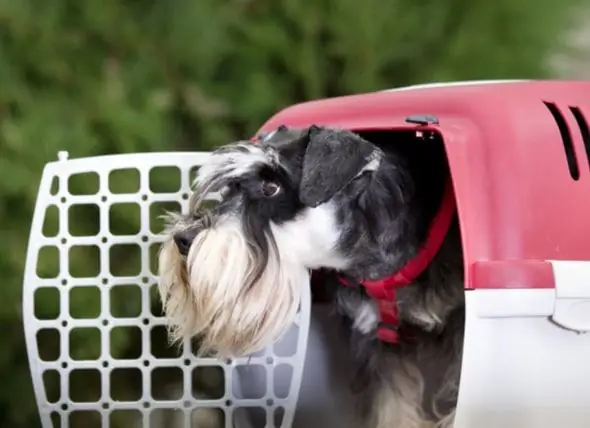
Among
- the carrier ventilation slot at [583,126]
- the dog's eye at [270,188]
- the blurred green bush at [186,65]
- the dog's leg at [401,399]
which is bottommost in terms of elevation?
the dog's leg at [401,399]

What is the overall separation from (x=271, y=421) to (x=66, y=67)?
616mm

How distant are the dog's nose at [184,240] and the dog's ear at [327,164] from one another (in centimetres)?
14

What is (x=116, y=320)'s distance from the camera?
121 cm

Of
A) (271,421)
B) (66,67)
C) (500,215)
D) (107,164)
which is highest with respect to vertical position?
(66,67)

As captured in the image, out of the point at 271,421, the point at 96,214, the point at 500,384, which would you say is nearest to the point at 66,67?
Answer: the point at 96,214

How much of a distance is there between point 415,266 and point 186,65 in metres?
0.49

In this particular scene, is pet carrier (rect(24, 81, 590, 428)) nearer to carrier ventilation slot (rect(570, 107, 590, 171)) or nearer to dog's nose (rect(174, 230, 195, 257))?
carrier ventilation slot (rect(570, 107, 590, 171))

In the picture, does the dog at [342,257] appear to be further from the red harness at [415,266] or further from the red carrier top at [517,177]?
the red carrier top at [517,177]

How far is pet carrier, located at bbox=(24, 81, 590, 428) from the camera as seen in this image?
0.92 meters

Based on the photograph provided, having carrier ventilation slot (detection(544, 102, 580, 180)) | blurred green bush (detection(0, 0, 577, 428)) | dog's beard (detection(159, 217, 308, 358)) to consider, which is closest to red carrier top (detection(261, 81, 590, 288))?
carrier ventilation slot (detection(544, 102, 580, 180))

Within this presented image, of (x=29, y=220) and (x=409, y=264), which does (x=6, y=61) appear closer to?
(x=29, y=220)

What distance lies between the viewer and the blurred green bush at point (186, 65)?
1244 millimetres

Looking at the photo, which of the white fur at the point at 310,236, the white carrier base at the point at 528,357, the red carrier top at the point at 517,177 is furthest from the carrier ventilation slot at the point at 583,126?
the white fur at the point at 310,236

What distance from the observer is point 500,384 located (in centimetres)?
92
